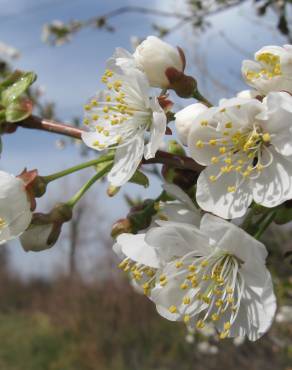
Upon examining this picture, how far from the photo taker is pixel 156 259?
84cm

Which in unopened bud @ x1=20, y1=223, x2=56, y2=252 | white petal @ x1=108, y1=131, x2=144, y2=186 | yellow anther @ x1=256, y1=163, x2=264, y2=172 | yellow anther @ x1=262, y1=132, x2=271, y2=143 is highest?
yellow anther @ x1=262, y1=132, x2=271, y2=143

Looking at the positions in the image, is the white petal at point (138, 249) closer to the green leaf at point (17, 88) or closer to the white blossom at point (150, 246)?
the white blossom at point (150, 246)

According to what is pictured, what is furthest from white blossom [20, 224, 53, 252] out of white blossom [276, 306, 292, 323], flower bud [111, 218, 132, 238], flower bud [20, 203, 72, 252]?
white blossom [276, 306, 292, 323]

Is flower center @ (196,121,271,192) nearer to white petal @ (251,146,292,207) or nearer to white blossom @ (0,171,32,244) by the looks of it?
white petal @ (251,146,292,207)

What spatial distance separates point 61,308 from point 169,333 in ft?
11.3

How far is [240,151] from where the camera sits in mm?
859

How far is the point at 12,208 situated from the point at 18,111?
0.60ft

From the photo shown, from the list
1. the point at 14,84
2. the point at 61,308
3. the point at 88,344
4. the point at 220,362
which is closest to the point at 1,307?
the point at 61,308

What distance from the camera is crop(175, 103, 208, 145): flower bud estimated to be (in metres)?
0.79

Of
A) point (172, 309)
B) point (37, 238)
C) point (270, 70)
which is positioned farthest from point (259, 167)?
point (37, 238)

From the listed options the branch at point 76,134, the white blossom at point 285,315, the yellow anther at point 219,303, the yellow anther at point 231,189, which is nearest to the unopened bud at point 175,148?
the branch at point 76,134

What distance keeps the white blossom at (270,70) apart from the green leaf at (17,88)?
377mm

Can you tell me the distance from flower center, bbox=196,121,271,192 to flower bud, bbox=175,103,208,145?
3cm

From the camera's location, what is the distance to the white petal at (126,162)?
84 cm
